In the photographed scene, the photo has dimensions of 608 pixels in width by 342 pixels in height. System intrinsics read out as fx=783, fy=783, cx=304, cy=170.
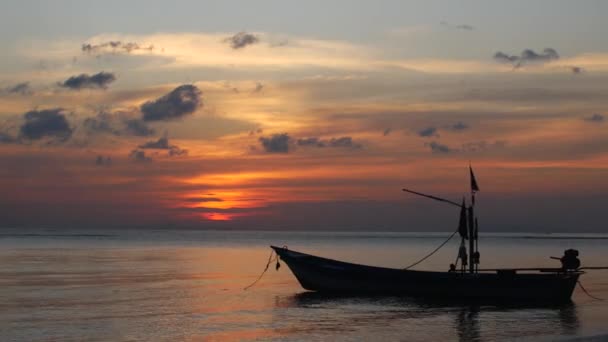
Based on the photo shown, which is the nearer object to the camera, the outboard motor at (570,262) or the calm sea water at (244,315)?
the calm sea water at (244,315)

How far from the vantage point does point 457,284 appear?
3759 centimetres

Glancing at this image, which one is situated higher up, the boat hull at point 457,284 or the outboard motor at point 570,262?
the outboard motor at point 570,262

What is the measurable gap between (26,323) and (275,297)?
14325mm

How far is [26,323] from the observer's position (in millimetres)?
29281

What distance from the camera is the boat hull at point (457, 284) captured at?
123ft

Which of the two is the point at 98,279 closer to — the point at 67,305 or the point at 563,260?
the point at 67,305

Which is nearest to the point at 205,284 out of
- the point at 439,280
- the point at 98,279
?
the point at 98,279

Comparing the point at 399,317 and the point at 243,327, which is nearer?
the point at 243,327

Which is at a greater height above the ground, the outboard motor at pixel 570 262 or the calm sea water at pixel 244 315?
the outboard motor at pixel 570 262

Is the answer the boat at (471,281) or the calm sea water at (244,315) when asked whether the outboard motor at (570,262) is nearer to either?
the boat at (471,281)

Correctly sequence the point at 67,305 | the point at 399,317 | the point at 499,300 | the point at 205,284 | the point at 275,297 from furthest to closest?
1. the point at 205,284
2. the point at 275,297
3. the point at 499,300
4. the point at 67,305
5. the point at 399,317

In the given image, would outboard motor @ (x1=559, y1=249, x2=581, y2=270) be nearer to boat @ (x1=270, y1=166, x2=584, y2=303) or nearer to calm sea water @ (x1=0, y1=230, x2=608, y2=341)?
boat @ (x1=270, y1=166, x2=584, y2=303)

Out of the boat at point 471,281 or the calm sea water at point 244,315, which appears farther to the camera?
the boat at point 471,281

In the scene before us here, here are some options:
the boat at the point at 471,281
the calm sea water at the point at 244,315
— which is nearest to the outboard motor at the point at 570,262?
the boat at the point at 471,281
